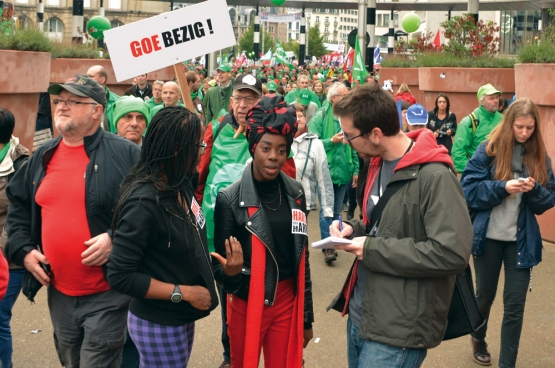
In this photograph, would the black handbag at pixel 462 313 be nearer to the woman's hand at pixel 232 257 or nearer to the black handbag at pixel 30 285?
the woman's hand at pixel 232 257

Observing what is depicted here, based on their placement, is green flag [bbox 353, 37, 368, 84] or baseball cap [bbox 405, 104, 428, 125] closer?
baseball cap [bbox 405, 104, 428, 125]

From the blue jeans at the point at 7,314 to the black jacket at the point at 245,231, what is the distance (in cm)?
148

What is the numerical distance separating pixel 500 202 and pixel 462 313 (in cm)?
179

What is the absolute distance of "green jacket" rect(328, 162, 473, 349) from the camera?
296 centimetres

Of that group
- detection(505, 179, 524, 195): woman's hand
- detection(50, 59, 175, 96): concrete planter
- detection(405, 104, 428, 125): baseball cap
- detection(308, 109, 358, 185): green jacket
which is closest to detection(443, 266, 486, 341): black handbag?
detection(505, 179, 524, 195): woman's hand

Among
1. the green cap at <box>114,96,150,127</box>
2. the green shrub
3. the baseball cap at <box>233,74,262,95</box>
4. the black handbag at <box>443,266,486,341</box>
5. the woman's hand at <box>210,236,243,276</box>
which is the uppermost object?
the green shrub

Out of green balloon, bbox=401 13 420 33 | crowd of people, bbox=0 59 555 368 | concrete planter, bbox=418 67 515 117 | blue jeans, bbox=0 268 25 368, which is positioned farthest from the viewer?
green balloon, bbox=401 13 420 33

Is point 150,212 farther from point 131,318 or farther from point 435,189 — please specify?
point 435,189

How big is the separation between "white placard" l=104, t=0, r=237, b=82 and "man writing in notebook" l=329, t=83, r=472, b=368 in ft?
7.92

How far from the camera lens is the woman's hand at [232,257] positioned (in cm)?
360

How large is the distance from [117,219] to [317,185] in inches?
174

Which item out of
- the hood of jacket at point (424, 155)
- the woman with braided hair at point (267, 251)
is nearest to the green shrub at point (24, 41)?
the woman with braided hair at point (267, 251)

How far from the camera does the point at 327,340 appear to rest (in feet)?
19.0

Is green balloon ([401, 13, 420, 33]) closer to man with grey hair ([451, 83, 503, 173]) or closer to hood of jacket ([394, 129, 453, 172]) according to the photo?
man with grey hair ([451, 83, 503, 173])
